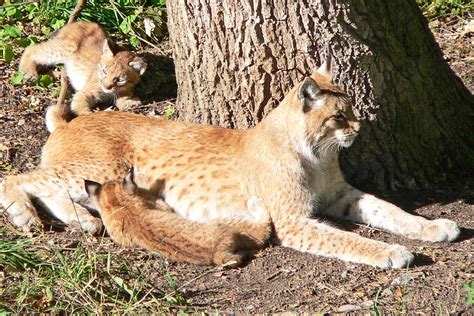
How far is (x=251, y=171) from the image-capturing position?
20.1ft

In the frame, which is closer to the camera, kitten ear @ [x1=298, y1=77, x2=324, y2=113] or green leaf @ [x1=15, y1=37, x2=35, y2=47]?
kitten ear @ [x1=298, y1=77, x2=324, y2=113]

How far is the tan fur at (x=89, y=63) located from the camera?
8344mm

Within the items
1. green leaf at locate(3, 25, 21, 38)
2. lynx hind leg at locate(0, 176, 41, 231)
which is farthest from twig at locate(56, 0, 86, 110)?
lynx hind leg at locate(0, 176, 41, 231)

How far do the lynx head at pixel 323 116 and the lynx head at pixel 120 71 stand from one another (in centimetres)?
280

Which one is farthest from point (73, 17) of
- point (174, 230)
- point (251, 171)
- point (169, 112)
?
point (174, 230)

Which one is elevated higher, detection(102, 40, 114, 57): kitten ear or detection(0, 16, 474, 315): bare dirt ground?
detection(102, 40, 114, 57): kitten ear

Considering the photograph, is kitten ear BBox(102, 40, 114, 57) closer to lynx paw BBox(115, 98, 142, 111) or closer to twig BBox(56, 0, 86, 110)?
twig BBox(56, 0, 86, 110)

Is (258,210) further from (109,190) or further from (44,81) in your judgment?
(44,81)

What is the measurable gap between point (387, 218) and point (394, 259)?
588 millimetres

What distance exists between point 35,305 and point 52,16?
4661mm

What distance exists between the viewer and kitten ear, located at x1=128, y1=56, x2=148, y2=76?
8344mm

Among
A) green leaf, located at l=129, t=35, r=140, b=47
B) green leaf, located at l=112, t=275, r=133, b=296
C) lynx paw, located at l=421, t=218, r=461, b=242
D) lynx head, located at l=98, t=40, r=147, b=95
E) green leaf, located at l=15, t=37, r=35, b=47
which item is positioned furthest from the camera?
green leaf, located at l=129, t=35, r=140, b=47

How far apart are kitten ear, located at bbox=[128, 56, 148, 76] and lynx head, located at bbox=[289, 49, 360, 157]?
2750 millimetres

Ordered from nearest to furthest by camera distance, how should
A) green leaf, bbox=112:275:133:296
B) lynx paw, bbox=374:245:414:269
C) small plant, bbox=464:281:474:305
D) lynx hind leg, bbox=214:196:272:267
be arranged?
small plant, bbox=464:281:474:305 → green leaf, bbox=112:275:133:296 → lynx paw, bbox=374:245:414:269 → lynx hind leg, bbox=214:196:272:267
